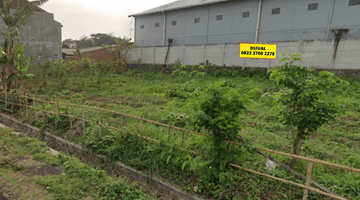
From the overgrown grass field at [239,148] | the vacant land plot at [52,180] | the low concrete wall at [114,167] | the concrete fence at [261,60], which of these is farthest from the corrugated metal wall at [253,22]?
the vacant land plot at [52,180]

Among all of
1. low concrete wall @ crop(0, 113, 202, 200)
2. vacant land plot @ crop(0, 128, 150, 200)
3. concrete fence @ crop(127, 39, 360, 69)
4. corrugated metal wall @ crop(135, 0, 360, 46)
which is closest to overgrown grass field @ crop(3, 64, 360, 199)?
low concrete wall @ crop(0, 113, 202, 200)

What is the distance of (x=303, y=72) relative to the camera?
354 cm

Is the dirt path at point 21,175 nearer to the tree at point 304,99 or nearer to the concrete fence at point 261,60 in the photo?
the tree at point 304,99

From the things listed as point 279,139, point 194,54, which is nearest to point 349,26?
point 194,54

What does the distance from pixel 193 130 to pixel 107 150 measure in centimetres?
222

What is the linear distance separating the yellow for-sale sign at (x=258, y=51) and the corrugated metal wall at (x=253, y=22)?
8.17 feet

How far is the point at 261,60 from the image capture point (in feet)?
44.7

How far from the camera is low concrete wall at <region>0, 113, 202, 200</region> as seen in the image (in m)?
3.89

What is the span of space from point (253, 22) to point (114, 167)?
56.6 ft

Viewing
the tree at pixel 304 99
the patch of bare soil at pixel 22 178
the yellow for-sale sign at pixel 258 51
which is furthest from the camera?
the yellow for-sale sign at pixel 258 51

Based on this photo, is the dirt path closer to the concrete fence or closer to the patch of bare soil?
the patch of bare soil

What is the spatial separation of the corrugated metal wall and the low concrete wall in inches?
601

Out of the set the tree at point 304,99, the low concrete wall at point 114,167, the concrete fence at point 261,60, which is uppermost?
the concrete fence at point 261,60

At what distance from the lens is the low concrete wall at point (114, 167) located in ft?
12.8
